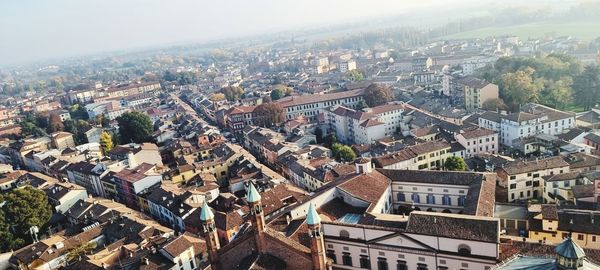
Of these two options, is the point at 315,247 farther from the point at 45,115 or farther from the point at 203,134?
the point at 45,115

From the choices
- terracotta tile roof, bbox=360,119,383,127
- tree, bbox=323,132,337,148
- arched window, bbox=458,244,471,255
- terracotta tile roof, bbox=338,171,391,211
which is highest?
terracotta tile roof, bbox=338,171,391,211

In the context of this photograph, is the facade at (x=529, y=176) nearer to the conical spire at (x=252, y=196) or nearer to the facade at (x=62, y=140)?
the conical spire at (x=252, y=196)

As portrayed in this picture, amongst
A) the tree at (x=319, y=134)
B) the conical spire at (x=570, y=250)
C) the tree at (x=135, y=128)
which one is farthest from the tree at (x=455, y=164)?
the tree at (x=135, y=128)

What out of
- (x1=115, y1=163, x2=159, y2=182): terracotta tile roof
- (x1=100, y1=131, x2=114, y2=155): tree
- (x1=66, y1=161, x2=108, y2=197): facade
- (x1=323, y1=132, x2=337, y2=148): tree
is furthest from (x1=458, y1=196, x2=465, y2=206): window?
(x1=100, y1=131, x2=114, y2=155): tree

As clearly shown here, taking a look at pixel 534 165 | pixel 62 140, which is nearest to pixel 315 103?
pixel 62 140

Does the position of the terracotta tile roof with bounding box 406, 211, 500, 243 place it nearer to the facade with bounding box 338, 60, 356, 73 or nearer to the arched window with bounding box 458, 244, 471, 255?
the arched window with bounding box 458, 244, 471, 255

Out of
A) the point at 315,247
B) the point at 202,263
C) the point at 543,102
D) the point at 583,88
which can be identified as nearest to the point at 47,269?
the point at 202,263
